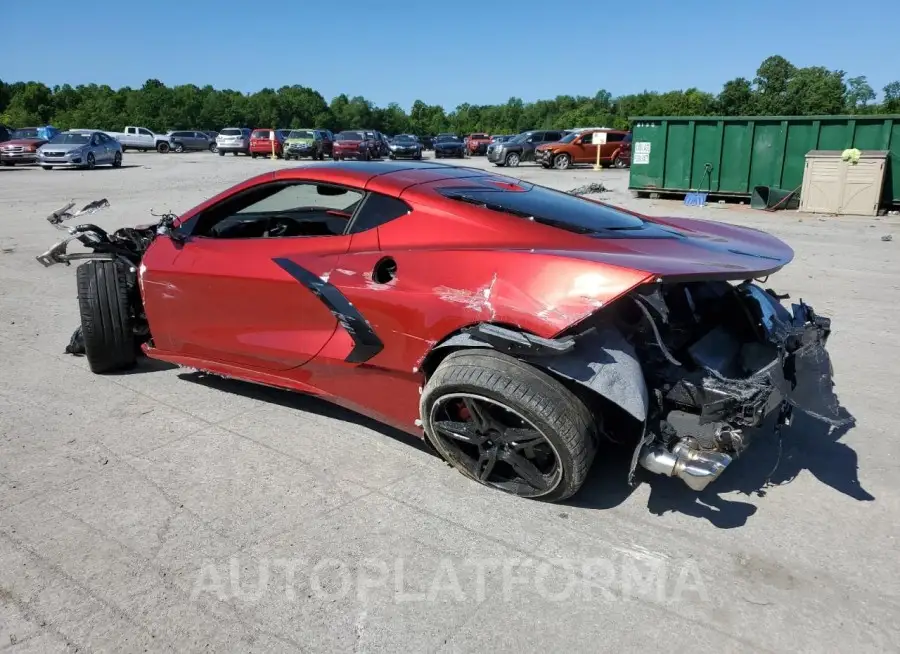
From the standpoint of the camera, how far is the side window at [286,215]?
13.1 ft

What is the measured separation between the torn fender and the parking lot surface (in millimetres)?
631

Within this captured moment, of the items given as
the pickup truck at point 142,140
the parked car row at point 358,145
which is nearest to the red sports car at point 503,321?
the parked car row at point 358,145

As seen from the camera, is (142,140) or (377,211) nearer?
(377,211)

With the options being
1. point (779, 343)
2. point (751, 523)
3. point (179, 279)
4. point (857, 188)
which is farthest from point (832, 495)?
point (857, 188)

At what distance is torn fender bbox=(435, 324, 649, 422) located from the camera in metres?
2.82

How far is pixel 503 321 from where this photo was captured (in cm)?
299

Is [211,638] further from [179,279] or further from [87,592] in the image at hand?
[179,279]

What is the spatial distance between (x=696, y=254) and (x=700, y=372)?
0.54 m

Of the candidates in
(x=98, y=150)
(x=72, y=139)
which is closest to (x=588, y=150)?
(x=98, y=150)

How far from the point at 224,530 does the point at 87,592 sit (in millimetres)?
566

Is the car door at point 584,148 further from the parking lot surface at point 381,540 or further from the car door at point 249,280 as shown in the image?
the car door at point 249,280

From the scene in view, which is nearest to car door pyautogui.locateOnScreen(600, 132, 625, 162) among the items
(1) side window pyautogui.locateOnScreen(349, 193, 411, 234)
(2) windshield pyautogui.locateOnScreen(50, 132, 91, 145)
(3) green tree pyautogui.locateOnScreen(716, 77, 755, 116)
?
(2) windshield pyautogui.locateOnScreen(50, 132, 91, 145)

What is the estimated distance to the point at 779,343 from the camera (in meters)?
3.24

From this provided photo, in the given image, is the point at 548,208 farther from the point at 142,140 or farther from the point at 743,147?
the point at 142,140
